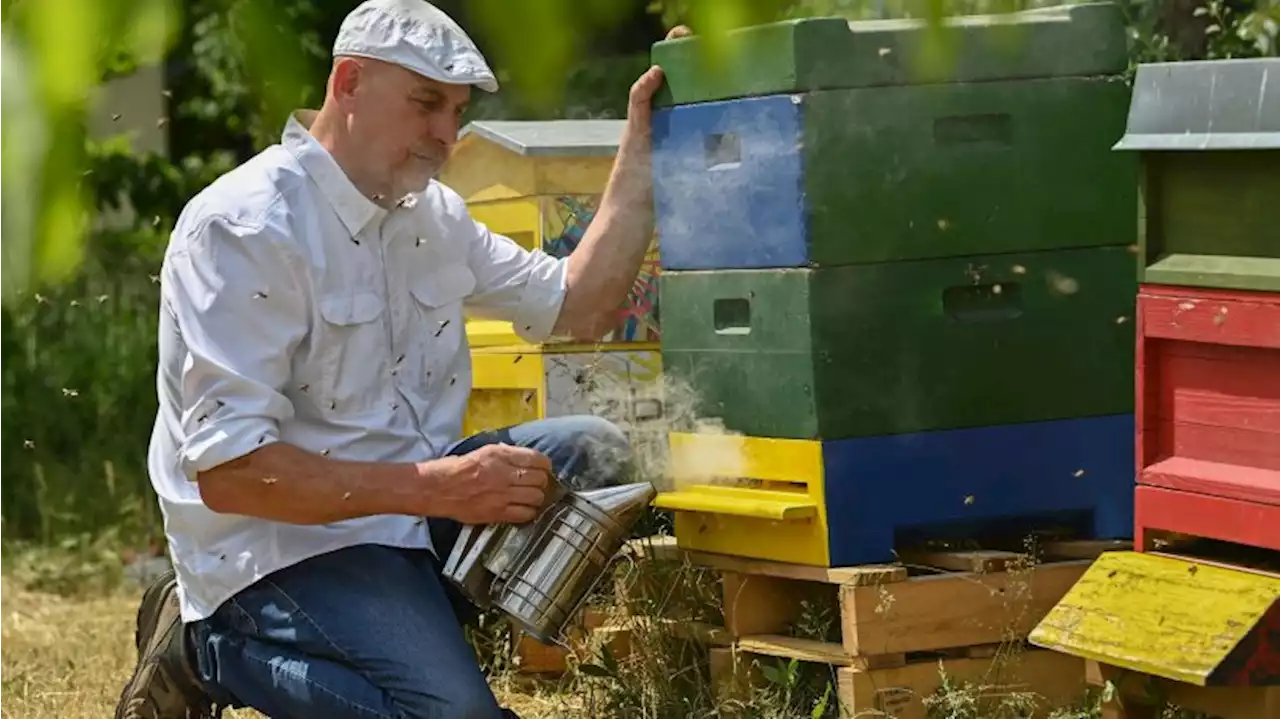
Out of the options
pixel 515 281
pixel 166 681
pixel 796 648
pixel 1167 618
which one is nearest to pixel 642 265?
pixel 515 281

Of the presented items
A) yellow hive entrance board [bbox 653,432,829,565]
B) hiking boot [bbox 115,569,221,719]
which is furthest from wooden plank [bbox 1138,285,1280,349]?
hiking boot [bbox 115,569,221,719]

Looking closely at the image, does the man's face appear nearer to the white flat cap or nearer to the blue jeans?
the white flat cap

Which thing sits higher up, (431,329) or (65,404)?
(431,329)

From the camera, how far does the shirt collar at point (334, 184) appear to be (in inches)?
104

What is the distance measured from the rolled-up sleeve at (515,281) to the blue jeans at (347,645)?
496 millimetres

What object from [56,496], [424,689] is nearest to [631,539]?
[424,689]

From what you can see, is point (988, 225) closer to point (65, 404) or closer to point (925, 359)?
point (925, 359)

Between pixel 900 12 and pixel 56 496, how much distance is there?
4999 millimetres

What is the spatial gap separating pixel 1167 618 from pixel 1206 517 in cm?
14

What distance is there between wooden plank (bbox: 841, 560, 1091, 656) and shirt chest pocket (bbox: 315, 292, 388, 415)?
0.74m

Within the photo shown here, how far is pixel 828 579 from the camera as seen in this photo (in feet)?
8.82

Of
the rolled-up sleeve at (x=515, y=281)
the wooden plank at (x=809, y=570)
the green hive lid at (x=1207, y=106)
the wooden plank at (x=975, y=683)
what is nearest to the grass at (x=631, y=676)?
the wooden plank at (x=975, y=683)

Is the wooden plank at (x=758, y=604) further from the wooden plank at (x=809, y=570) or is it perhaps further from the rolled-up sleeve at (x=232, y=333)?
the rolled-up sleeve at (x=232, y=333)

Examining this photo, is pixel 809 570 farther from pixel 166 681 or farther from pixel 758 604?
pixel 166 681
